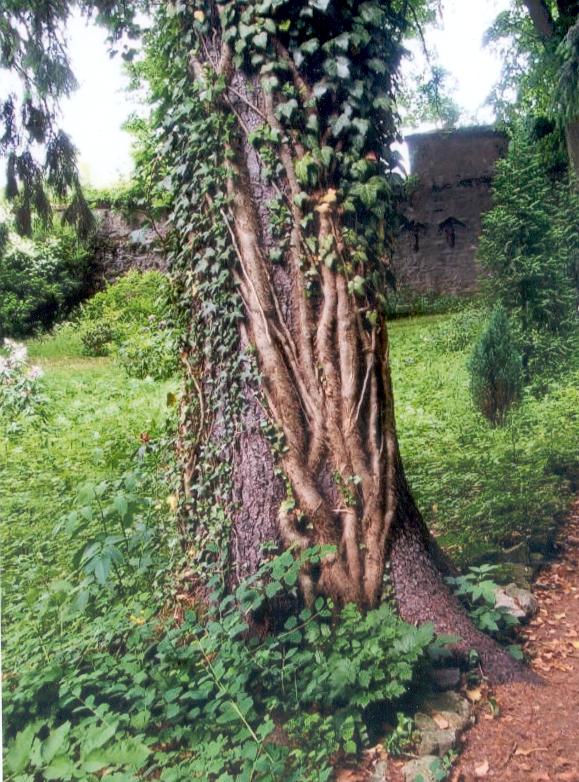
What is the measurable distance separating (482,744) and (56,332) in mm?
1621

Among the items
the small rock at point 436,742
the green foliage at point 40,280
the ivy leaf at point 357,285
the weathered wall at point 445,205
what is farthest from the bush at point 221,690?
the weathered wall at point 445,205

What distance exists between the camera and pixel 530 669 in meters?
1.92

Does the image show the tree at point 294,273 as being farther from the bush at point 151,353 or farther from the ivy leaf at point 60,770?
the ivy leaf at point 60,770

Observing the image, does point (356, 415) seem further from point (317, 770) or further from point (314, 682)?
point (317, 770)

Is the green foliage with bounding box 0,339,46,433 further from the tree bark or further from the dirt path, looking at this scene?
the tree bark

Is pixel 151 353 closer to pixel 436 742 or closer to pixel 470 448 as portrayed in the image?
pixel 470 448

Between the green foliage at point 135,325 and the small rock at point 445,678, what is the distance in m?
1.13

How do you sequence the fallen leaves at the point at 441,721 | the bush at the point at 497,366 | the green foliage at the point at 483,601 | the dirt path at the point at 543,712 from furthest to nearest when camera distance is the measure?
the bush at the point at 497,366 < the green foliage at the point at 483,601 < the fallen leaves at the point at 441,721 < the dirt path at the point at 543,712

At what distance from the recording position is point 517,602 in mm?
2045

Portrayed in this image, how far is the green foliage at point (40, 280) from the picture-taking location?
211cm

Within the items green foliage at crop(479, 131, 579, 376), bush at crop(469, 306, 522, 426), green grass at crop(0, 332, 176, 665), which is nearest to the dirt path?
bush at crop(469, 306, 522, 426)

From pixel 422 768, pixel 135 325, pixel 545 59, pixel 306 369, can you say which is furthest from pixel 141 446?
pixel 545 59

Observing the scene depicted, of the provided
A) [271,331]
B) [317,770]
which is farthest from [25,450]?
[317,770]

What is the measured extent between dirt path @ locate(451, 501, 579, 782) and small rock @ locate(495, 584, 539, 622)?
0.02m
